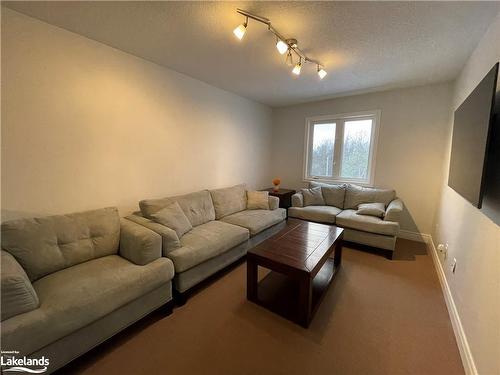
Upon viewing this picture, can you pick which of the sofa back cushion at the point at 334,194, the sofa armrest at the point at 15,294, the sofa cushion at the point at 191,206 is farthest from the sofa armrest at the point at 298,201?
the sofa armrest at the point at 15,294

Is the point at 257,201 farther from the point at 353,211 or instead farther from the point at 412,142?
the point at 412,142

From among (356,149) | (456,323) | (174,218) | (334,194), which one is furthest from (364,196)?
(174,218)

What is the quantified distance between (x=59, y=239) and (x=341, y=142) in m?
4.27

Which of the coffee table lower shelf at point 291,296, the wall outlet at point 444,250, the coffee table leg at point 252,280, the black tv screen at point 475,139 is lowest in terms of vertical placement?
the coffee table lower shelf at point 291,296

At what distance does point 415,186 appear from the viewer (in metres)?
3.45

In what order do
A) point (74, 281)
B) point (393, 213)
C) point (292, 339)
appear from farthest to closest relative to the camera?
point (393, 213) → point (292, 339) → point (74, 281)

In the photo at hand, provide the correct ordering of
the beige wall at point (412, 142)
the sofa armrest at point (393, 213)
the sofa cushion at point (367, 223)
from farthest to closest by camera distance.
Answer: the beige wall at point (412, 142) → the sofa armrest at point (393, 213) → the sofa cushion at point (367, 223)

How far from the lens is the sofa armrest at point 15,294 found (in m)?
1.16

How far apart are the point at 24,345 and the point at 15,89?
1876 mm

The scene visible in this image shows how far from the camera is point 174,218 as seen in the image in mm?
2309

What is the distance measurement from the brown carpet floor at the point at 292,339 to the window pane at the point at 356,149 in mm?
2199

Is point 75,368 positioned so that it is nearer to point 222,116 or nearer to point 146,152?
point 146,152

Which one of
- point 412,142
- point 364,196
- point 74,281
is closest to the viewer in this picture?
point 74,281

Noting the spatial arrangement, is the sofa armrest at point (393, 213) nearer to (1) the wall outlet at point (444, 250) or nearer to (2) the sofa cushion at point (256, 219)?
(1) the wall outlet at point (444, 250)
